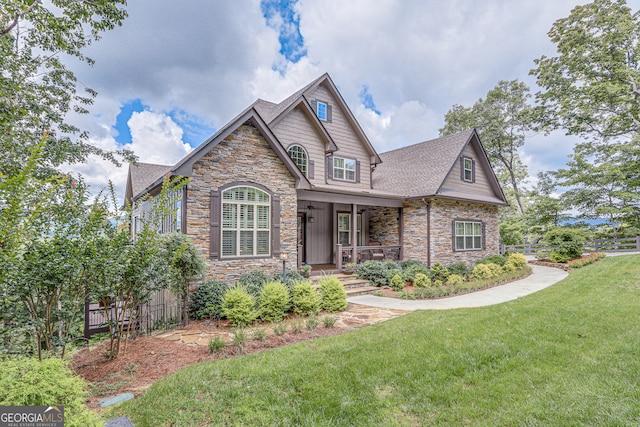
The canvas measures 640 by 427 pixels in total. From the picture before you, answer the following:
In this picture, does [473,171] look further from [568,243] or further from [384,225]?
[568,243]

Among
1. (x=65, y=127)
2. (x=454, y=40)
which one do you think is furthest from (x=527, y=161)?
(x=65, y=127)

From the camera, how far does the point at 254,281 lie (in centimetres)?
809

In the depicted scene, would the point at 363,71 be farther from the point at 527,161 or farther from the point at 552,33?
the point at 527,161

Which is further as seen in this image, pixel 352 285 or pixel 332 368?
pixel 352 285

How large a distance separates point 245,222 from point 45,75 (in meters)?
7.76

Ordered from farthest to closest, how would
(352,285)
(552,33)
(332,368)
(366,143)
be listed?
(552,33)
(366,143)
(352,285)
(332,368)

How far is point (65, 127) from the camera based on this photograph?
31.7ft

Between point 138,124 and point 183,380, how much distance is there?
1630 centimetres

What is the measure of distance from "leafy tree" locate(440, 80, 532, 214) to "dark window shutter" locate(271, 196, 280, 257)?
2302cm

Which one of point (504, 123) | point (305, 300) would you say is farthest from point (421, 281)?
point (504, 123)

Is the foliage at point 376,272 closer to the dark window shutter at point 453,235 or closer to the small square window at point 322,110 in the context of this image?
the dark window shutter at point 453,235

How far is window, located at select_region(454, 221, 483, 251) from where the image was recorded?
47.4 feet

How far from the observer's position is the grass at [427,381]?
3.02 meters

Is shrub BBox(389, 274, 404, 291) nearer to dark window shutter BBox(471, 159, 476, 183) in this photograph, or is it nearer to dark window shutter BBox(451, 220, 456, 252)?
dark window shutter BBox(451, 220, 456, 252)
